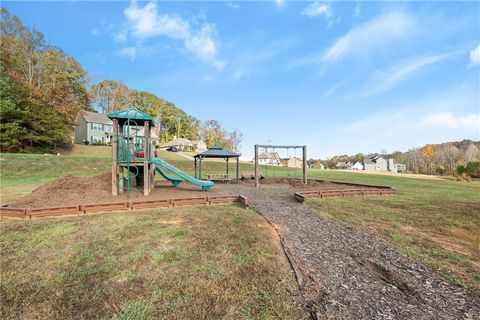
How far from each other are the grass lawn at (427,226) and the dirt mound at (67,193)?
31.5 feet

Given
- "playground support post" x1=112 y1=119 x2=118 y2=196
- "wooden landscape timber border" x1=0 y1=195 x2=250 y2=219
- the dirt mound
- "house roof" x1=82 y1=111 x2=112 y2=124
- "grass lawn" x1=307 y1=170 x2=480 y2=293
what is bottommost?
"grass lawn" x1=307 y1=170 x2=480 y2=293

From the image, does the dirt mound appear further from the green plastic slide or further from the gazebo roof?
the gazebo roof

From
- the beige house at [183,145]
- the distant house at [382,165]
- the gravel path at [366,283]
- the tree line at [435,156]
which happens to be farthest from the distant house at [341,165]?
the gravel path at [366,283]

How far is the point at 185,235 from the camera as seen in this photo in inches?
219

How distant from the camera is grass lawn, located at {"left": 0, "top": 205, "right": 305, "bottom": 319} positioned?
305 cm

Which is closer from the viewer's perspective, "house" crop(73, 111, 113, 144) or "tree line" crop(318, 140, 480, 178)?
"house" crop(73, 111, 113, 144)

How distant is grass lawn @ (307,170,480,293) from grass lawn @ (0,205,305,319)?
2952 millimetres

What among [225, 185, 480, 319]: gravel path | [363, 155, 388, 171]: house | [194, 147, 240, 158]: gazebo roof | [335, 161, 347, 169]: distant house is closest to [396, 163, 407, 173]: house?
[363, 155, 388, 171]: house

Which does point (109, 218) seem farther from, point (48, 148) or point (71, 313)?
point (48, 148)

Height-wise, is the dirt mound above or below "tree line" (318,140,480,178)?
below

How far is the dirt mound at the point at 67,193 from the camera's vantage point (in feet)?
28.4

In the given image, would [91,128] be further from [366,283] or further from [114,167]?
[366,283]

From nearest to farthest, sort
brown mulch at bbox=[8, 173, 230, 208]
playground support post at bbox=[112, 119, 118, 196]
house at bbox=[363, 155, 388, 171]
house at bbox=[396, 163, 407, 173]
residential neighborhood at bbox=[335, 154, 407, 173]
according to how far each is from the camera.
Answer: brown mulch at bbox=[8, 173, 230, 208]
playground support post at bbox=[112, 119, 118, 196]
house at bbox=[396, 163, 407, 173]
residential neighborhood at bbox=[335, 154, 407, 173]
house at bbox=[363, 155, 388, 171]

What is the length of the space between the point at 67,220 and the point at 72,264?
3336 mm
